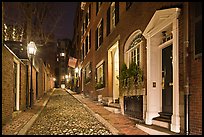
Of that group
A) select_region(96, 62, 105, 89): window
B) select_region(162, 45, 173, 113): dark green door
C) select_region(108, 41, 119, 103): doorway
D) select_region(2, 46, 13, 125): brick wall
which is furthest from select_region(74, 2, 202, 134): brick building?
select_region(96, 62, 105, 89): window

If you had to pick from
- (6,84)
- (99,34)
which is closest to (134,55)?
(6,84)

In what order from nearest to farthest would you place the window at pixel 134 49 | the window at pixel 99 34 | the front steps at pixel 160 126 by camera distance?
the front steps at pixel 160 126 → the window at pixel 134 49 → the window at pixel 99 34

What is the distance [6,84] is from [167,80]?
559 centimetres

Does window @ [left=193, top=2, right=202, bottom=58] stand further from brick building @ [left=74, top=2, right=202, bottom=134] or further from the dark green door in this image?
the dark green door

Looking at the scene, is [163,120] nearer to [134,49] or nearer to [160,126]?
[160,126]

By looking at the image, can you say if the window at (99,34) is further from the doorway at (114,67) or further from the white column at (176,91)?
the white column at (176,91)

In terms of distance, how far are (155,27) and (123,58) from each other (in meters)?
4.60

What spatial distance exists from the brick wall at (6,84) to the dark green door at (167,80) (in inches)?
212

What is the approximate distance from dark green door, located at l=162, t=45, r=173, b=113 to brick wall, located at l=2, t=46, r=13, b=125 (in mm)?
5383

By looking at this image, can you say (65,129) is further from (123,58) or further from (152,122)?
(123,58)

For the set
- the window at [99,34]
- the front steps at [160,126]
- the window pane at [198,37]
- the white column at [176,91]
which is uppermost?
the window at [99,34]

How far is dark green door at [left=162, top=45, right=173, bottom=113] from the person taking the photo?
9604 mm

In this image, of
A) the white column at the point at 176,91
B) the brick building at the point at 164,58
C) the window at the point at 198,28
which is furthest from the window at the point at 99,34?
the window at the point at 198,28

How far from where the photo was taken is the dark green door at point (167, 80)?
9604 mm
